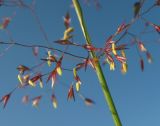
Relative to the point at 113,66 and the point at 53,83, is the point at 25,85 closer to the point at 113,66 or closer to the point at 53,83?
the point at 53,83

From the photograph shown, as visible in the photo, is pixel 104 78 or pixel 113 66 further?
pixel 104 78

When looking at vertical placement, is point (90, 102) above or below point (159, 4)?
below

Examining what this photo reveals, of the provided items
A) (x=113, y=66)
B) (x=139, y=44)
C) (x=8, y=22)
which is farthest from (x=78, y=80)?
(x=8, y=22)

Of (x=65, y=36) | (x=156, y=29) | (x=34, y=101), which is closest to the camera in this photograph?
(x=65, y=36)

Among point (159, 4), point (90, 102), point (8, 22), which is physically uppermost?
point (8, 22)

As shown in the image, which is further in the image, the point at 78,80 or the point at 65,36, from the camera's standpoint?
the point at 78,80

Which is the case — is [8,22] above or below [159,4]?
above

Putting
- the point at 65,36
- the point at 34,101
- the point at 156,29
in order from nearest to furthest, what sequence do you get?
the point at 65,36
the point at 156,29
the point at 34,101

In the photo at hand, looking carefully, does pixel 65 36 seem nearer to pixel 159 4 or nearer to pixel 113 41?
pixel 113 41

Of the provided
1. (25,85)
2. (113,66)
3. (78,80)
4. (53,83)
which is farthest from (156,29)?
(25,85)
